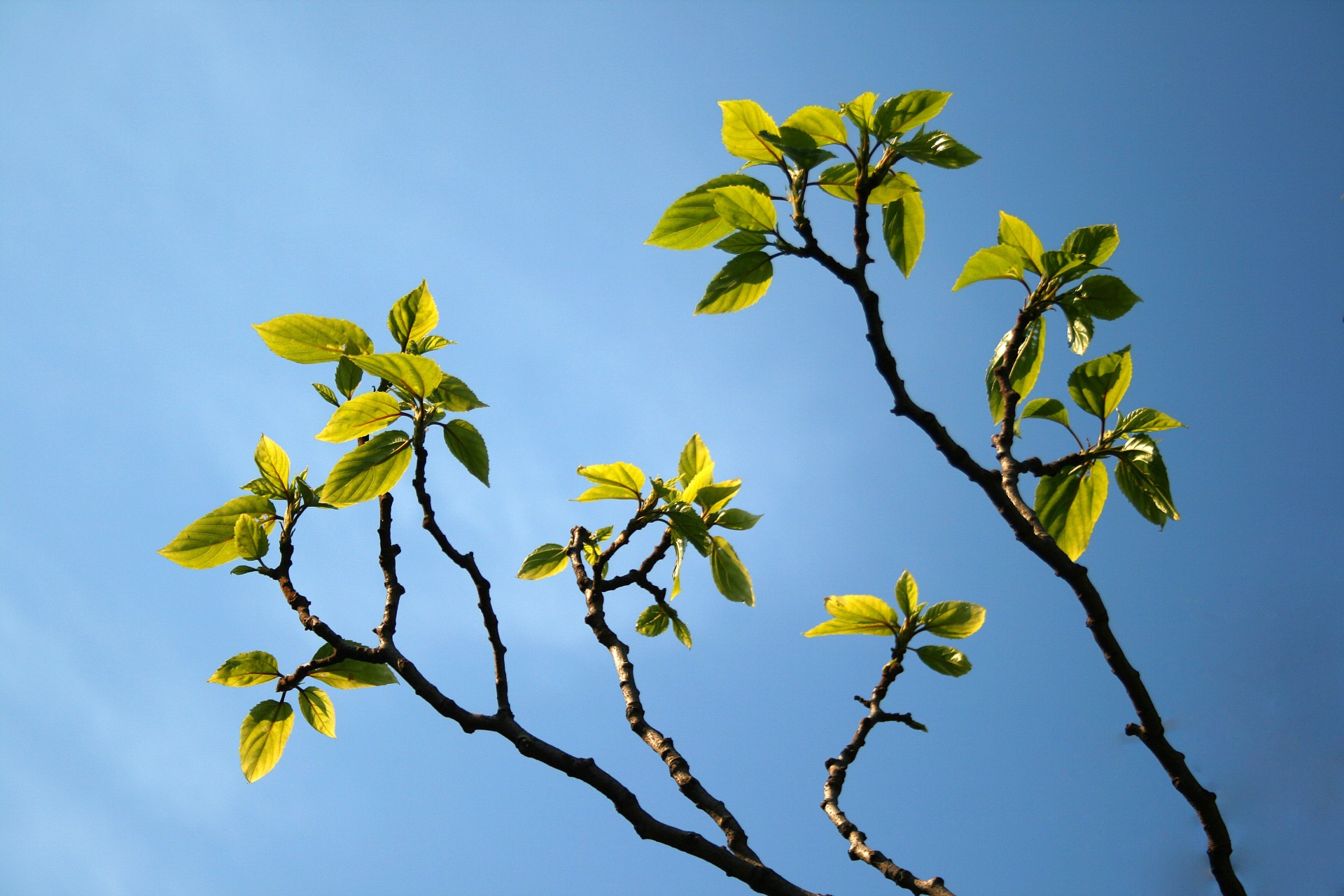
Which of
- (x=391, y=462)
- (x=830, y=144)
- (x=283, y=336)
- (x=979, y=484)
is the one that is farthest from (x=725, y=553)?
(x=283, y=336)

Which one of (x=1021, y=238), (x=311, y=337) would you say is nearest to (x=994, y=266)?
(x=1021, y=238)

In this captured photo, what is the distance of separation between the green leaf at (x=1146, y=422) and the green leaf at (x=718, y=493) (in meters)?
0.92

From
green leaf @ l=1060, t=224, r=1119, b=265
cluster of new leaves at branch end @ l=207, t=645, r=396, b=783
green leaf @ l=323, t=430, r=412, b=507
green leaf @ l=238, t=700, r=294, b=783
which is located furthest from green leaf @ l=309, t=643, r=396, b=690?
green leaf @ l=1060, t=224, r=1119, b=265

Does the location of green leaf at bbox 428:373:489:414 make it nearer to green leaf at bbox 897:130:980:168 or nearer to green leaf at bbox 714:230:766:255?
green leaf at bbox 714:230:766:255

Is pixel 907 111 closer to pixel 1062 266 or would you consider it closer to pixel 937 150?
pixel 937 150

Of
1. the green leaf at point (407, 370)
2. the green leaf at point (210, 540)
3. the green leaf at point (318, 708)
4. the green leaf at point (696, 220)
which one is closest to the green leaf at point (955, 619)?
the green leaf at point (696, 220)

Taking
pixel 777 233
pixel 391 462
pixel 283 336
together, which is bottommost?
pixel 391 462

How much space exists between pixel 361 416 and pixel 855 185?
121cm

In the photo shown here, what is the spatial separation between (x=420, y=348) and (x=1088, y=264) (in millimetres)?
1633

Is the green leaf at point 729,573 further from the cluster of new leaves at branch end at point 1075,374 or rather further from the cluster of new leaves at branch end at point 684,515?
the cluster of new leaves at branch end at point 1075,374

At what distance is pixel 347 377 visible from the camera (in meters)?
1.91

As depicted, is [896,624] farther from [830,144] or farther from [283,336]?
[283,336]

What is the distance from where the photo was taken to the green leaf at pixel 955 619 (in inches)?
72.6

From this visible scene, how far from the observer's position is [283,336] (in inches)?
71.7
